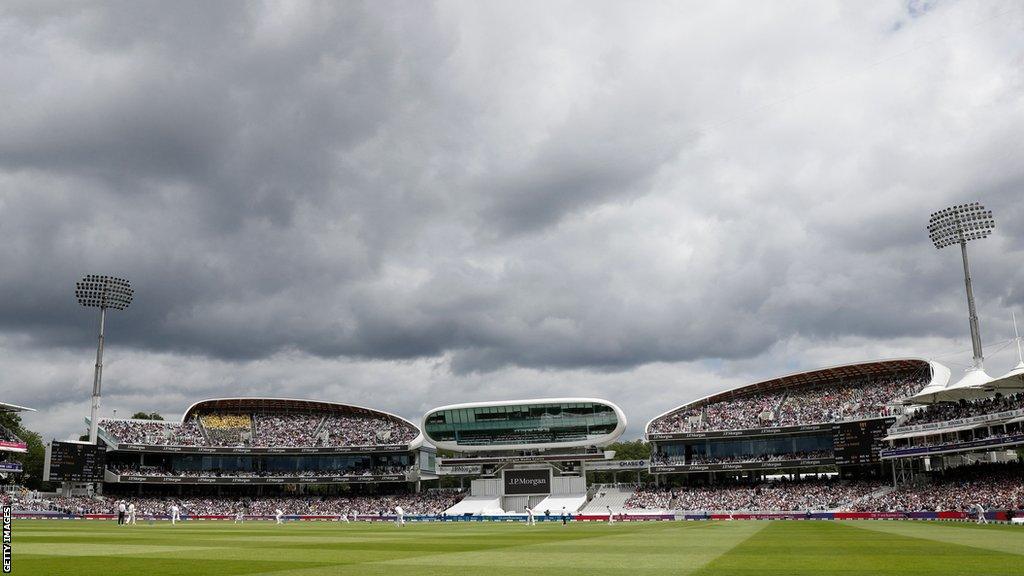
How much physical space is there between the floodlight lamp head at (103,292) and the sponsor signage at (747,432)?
59.9 m

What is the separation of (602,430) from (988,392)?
3760 centimetres

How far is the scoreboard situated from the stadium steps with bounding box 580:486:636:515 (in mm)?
49034

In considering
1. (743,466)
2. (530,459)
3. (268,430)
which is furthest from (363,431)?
(743,466)

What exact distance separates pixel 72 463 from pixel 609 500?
53652mm

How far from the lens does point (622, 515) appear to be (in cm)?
7125

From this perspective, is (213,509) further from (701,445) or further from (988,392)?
(988,392)

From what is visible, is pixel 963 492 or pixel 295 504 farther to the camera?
pixel 295 504

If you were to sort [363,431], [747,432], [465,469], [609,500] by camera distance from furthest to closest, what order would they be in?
[363,431]
[465,469]
[609,500]
[747,432]

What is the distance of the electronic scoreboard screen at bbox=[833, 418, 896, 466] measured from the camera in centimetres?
6844

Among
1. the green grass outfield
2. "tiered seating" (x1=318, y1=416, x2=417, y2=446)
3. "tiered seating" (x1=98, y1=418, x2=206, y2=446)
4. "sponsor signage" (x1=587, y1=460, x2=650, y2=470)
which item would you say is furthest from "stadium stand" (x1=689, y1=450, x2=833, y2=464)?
"tiered seating" (x1=98, y1=418, x2=206, y2=446)

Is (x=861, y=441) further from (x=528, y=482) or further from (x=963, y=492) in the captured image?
(x=528, y=482)

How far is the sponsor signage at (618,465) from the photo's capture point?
8775 centimetres

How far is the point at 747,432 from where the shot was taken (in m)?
81.2

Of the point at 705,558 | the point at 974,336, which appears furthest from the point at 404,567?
the point at 974,336
